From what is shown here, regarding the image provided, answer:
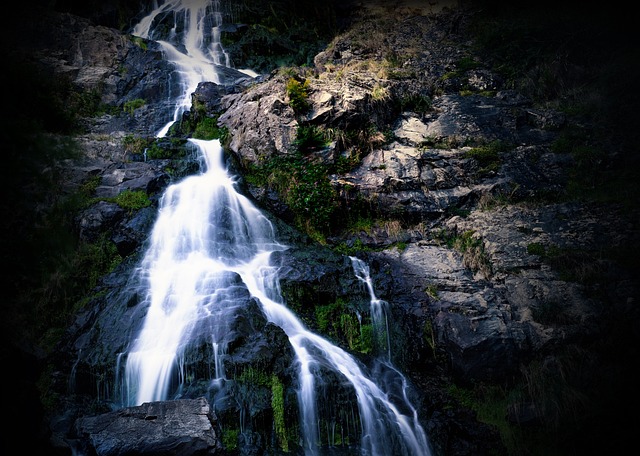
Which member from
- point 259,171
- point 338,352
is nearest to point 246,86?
point 259,171

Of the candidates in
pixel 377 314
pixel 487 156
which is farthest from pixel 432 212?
pixel 377 314

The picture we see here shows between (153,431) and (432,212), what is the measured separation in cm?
837

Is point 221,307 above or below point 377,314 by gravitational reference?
above

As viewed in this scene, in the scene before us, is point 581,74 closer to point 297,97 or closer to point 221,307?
point 297,97

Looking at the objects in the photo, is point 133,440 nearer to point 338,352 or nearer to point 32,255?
point 32,255

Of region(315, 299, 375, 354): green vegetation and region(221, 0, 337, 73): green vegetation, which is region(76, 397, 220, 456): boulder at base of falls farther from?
region(221, 0, 337, 73): green vegetation

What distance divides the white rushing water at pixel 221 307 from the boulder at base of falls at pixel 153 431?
98cm

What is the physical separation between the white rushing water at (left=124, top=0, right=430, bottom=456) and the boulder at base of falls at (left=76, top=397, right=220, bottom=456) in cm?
98

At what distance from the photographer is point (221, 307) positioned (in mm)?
7684

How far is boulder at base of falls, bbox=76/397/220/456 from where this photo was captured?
16.0 ft

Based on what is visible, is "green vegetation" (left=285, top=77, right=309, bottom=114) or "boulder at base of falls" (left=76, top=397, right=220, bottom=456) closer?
"boulder at base of falls" (left=76, top=397, right=220, bottom=456)

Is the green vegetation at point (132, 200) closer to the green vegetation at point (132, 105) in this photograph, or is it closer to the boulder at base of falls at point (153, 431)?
the boulder at base of falls at point (153, 431)

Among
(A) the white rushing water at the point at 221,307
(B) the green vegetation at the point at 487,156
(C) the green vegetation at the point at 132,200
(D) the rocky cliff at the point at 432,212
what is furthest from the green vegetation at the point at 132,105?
(B) the green vegetation at the point at 487,156

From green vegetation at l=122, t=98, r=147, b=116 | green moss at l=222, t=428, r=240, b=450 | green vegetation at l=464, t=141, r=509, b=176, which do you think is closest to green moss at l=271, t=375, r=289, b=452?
green moss at l=222, t=428, r=240, b=450
